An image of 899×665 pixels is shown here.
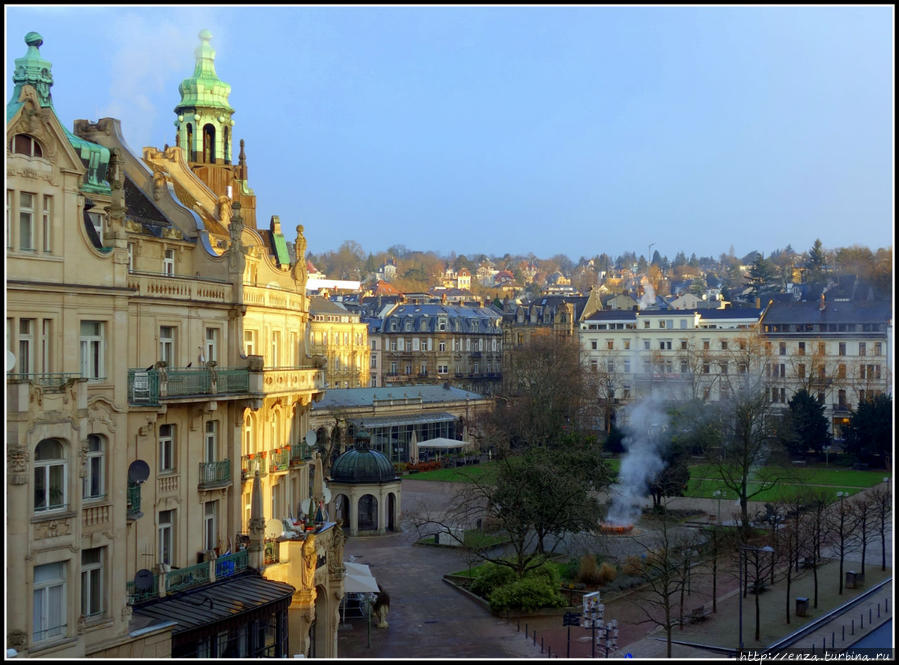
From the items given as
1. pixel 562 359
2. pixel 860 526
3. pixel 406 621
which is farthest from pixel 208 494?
pixel 562 359

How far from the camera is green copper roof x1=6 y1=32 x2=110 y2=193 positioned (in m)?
25.9

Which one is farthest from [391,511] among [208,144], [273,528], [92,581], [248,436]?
[92,581]

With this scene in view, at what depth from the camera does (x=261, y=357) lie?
31.2 metres

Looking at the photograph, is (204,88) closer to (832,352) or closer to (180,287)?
(180,287)

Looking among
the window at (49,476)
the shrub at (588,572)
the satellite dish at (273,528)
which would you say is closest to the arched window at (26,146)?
the window at (49,476)

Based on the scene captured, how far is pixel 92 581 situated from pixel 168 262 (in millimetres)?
11109

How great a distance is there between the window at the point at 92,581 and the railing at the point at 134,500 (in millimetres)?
2475

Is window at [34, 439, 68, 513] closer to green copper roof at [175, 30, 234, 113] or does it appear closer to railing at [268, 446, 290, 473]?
railing at [268, 446, 290, 473]

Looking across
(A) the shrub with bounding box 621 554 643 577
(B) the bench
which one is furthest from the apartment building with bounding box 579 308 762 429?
(B) the bench

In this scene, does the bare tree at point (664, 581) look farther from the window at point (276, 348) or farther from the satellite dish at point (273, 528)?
the window at point (276, 348)

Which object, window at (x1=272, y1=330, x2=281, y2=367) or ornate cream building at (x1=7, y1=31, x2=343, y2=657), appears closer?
ornate cream building at (x1=7, y1=31, x2=343, y2=657)

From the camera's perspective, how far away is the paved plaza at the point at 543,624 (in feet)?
123

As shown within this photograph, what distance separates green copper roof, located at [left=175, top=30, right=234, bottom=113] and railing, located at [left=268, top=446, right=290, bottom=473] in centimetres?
1909

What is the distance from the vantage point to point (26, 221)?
880 inches
